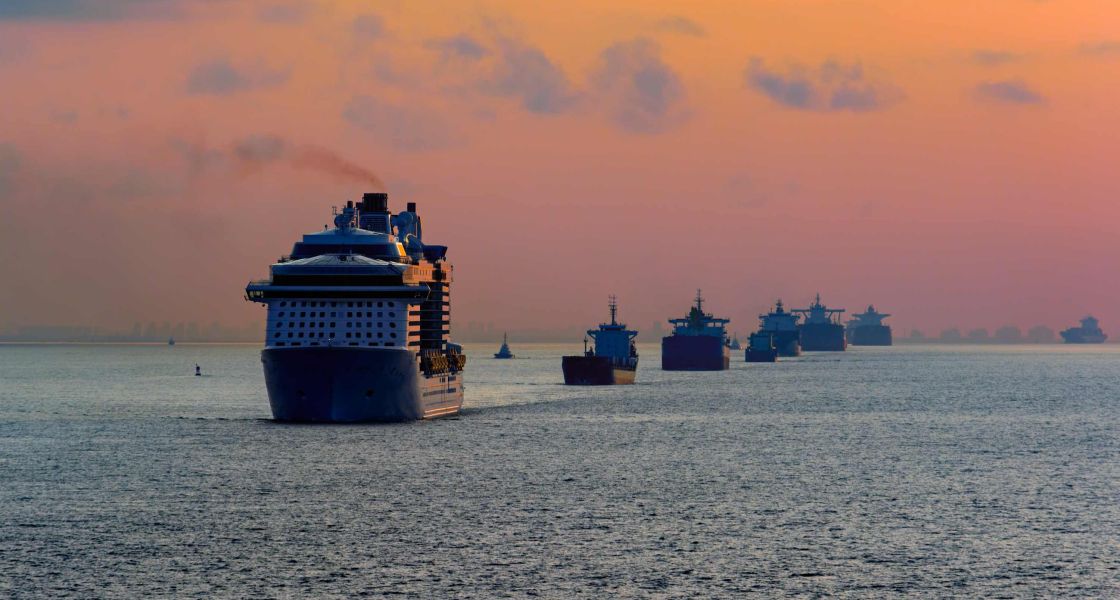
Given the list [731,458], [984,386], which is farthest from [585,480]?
[984,386]

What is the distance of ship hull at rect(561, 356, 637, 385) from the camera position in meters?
169

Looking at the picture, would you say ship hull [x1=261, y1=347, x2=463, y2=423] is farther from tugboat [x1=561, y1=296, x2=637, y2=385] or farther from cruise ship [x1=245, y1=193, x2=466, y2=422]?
tugboat [x1=561, y1=296, x2=637, y2=385]

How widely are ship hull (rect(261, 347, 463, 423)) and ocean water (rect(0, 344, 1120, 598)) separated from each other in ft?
4.44

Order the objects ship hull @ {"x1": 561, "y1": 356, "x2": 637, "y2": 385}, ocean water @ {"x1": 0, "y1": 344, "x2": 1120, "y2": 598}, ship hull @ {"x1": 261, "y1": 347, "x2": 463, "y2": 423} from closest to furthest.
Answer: ocean water @ {"x1": 0, "y1": 344, "x2": 1120, "y2": 598}, ship hull @ {"x1": 261, "y1": 347, "x2": 463, "y2": 423}, ship hull @ {"x1": 561, "y1": 356, "x2": 637, "y2": 385}

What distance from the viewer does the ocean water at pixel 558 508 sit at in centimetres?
3619

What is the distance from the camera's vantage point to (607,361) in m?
169

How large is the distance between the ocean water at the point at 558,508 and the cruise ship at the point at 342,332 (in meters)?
1.82

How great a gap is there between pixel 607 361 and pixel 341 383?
89890 millimetres

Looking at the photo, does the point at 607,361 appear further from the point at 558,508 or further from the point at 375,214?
the point at 558,508

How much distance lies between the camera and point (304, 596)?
33.6 m

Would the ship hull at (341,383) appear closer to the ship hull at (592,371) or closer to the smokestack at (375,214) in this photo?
the smokestack at (375,214)

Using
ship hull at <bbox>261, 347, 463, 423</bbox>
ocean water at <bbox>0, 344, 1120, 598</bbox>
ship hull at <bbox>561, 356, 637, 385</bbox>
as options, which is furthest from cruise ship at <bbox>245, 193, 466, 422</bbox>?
ship hull at <bbox>561, 356, 637, 385</bbox>

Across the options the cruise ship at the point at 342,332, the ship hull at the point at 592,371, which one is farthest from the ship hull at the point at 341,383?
the ship hull at the point at 592,371

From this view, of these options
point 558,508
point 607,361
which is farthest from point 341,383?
point 607,361
